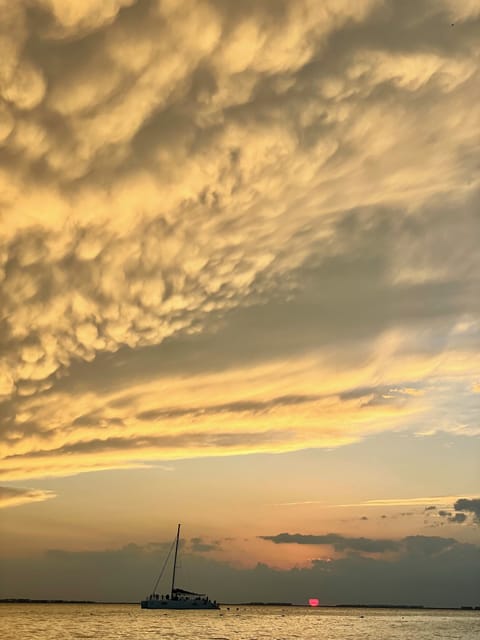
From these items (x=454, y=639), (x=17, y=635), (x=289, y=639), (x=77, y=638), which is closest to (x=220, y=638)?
(x=289, y=639)

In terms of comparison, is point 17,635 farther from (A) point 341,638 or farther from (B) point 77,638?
(A) point 341,638

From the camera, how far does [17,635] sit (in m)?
169

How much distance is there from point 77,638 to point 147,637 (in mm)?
16755

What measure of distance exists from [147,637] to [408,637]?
76.7m

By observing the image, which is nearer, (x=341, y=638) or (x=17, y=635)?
(x=17, y=635)

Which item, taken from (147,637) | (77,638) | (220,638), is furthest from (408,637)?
(77,638)

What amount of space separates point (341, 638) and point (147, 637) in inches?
2195

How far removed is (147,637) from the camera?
542 ft

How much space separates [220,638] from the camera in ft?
537

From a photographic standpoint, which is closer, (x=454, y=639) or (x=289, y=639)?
(x=289, y=639)

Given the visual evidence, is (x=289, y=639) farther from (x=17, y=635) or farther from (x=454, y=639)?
(x=17, y=635)

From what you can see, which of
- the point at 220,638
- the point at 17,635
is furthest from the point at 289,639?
the point at 17,635

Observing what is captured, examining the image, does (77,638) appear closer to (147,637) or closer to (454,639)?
(147,637)

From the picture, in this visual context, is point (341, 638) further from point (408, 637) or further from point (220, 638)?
point (220, 638)
